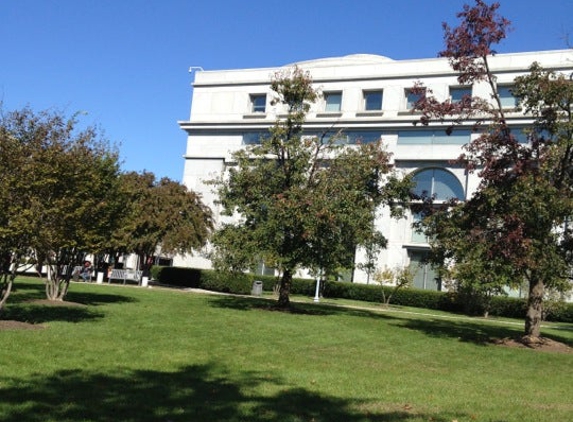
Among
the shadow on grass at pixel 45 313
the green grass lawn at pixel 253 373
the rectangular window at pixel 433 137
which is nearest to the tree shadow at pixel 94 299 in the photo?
the shadow on grass at pixel 45 313

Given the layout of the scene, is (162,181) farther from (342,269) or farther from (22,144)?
(22,144)

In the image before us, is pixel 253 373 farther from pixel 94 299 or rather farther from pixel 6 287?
pixel 94 299

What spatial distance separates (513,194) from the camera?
588 inches

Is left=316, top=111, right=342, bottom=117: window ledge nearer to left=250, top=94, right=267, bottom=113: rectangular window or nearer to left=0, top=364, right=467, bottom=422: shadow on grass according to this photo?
left=250, top=94, right=267, bottom=113: rectangular window

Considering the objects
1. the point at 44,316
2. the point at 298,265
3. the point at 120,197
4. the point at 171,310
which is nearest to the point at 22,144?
the point at 44,316

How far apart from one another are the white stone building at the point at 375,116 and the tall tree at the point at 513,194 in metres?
19.2

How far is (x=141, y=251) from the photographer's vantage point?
117 feet

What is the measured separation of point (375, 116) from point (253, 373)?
36.1 m

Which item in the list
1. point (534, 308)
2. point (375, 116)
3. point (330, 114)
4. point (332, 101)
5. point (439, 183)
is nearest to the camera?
point (534, 308)

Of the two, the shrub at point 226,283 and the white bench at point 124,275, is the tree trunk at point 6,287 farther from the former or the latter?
the white bench at point 124,275

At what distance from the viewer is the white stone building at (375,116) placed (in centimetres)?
3956

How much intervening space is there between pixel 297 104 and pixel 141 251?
702 inches

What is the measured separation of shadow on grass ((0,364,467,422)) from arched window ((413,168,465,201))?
111ft

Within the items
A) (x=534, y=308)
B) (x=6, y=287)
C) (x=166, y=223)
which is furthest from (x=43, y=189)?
(x=166, y=223)
